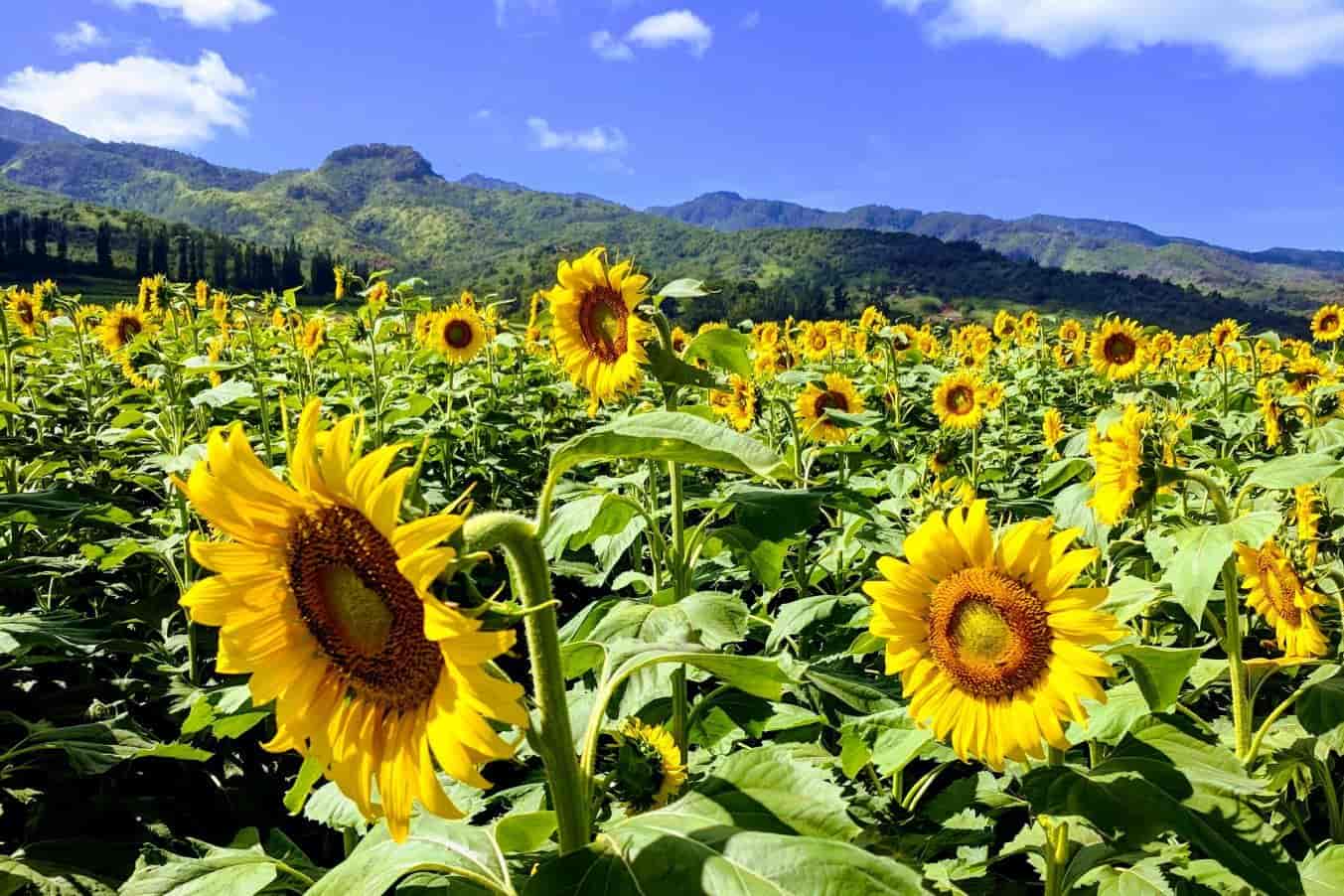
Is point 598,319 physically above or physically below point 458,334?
above

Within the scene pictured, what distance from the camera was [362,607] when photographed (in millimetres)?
1219

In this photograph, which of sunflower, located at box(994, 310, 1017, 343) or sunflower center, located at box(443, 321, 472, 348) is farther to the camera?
sunflower, located at box(994, 310, 1017, 343)

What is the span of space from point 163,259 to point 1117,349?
105 m

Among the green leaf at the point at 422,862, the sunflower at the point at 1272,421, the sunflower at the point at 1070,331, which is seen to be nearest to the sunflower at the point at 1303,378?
the sunflower at the point at 1272,421

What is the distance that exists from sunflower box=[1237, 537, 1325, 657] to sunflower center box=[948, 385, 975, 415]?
4623 mm

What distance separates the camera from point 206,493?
47.8 inches

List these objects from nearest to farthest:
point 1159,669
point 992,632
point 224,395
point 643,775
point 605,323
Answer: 1. point 643,775
2. point 1159,669
3. point 992,632
4. point 224,395
5. point 605,323

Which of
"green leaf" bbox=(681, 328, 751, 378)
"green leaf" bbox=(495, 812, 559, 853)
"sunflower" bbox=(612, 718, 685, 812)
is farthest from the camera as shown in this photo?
"green leaf" bbox=(681, 328, 751, 378)

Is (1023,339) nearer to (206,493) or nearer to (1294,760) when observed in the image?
(1294,760)

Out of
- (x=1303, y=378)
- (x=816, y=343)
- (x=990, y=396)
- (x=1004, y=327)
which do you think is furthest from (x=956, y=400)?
(x=1004, y=327)

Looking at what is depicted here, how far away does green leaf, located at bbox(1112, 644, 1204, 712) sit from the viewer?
6.13 feet

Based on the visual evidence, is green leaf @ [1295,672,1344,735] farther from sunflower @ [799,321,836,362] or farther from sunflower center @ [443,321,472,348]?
sunflower @ [799,321,836,362]

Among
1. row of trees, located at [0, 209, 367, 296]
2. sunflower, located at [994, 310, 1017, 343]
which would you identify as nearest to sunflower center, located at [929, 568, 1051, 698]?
sunflower, located at [994, 310, 1017, 343]

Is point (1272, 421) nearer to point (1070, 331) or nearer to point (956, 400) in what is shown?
point (956, 400)
